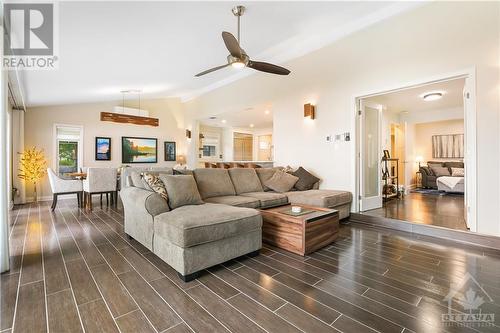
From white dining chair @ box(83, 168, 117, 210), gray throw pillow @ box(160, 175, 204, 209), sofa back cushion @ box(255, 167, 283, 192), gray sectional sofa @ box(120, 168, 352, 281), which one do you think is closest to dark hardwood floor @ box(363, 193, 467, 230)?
gray sectional sofa @ box(120, 168, 352, 281)

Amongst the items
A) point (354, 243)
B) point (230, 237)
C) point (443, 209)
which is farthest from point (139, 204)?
point (443, 209)

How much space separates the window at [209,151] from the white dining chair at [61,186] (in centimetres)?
566

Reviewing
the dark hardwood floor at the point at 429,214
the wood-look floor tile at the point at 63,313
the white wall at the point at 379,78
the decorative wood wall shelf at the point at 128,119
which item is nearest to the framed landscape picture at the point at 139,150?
the decorative wood wall shelf at the point at 128,119

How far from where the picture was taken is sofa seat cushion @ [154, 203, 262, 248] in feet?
6.64

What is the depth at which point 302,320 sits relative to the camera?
150 cm

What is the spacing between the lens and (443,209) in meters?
4.52

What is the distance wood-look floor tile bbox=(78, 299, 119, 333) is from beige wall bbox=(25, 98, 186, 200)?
20.2 feet

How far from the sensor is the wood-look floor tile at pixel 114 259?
7.36ft

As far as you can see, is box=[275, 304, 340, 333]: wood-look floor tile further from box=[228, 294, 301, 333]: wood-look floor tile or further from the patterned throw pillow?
the patterned throw pillow

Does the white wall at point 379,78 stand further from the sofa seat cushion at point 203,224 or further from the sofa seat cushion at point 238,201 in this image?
the sofa seat cushion at point 203,224

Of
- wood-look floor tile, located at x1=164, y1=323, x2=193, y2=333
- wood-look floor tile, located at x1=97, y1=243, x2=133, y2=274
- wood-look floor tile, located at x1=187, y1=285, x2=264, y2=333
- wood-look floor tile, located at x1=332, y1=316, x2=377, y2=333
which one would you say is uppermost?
wood-look floor tile, located at x1=97, y1=243, x2=133, y2=274

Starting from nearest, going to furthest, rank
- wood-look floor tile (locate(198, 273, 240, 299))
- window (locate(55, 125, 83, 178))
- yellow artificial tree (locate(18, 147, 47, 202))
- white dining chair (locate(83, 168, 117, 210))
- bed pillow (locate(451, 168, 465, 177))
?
wood-look floor tile (locate(198, 273, 240, 299)) → white dining chair (locate(83, 168, 117, 210)) → yellow artificial tree (locate(18, 147, 47, 202)) → window (locate(55, 125, 83, 178)) → bed pillow (locate(451, 168, 465, 177))

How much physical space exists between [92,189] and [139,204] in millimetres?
2999

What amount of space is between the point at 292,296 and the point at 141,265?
1491mm
